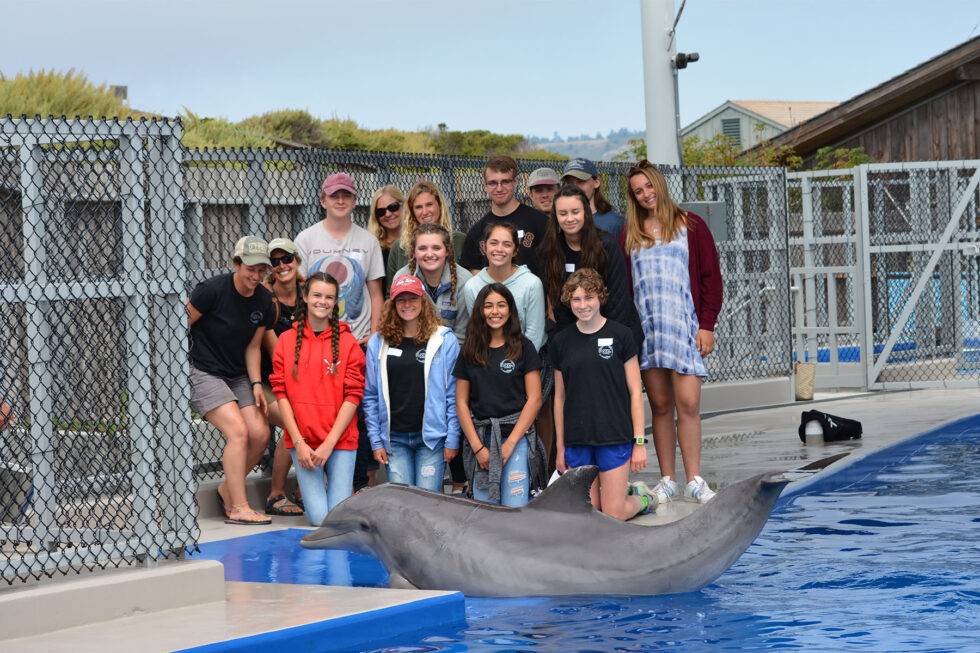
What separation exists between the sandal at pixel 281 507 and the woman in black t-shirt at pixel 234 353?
393 millimetres

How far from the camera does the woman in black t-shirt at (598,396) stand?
7551 millimetres

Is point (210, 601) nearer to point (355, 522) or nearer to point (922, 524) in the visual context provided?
point (355, 522)

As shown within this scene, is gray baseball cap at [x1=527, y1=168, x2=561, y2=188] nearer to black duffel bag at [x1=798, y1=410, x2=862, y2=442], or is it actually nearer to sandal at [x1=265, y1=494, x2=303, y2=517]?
sandal at [x1=265, y1=494, x2=303, y2=517]

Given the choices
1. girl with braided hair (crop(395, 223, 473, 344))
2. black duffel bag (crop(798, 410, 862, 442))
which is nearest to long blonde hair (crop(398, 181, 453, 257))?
girl with braided hair (crop(395, 223, 473, 344))

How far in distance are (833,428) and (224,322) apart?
20.5 feet

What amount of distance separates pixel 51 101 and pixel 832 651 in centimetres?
1905

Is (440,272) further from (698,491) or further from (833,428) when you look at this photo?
(833,428)

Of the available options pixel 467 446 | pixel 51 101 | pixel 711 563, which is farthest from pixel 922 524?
pixel 51 101

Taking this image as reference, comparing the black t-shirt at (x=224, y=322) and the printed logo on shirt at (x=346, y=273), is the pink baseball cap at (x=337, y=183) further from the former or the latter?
the black t-shirt at (x=224, y=322)

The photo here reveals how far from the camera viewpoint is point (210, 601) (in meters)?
6.04

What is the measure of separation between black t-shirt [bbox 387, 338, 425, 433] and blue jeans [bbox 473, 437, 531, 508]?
0.69 m

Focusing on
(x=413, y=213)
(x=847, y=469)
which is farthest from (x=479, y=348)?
(x=847, y=469)

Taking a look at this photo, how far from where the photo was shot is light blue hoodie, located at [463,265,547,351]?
319 inches

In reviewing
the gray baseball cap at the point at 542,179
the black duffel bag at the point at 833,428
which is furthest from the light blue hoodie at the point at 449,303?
the black duffel bag at the point at 833,428
